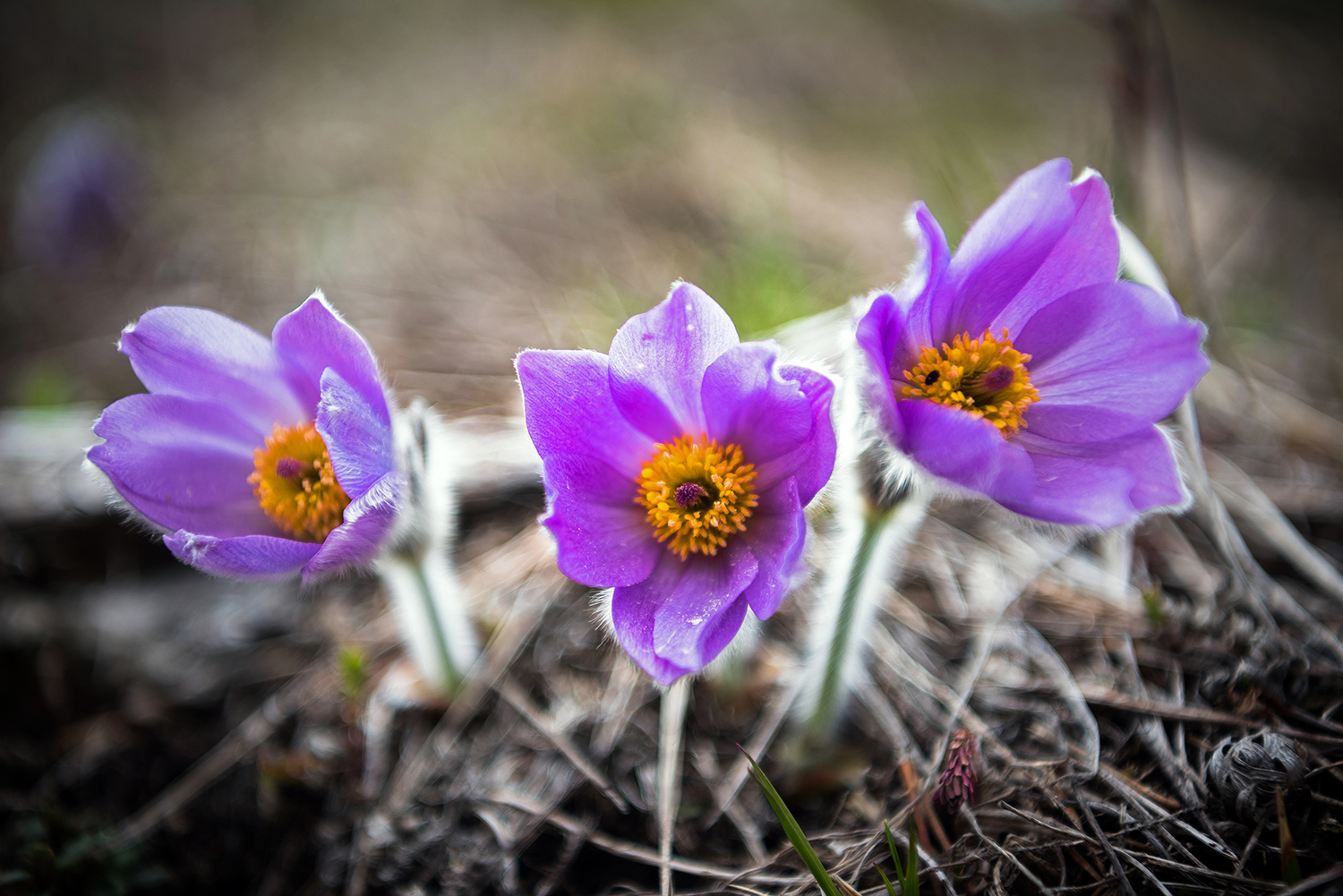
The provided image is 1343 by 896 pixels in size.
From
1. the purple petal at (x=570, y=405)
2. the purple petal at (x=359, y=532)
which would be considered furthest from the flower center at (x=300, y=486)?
the purple petal at (x=570, y=405)

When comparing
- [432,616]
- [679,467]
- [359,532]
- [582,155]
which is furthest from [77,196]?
A: [679,467]

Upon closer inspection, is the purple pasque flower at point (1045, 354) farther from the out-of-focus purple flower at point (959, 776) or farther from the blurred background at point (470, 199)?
the blurred background at point (470, 199)

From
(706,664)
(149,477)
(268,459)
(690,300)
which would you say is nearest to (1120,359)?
(690,300)

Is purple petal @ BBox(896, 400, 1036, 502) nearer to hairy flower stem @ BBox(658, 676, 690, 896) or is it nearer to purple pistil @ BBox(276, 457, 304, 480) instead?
hairy flower stem @ BBox(658, 676, 690, 896)

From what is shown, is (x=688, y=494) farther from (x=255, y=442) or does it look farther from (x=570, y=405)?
(x=255, y=442)

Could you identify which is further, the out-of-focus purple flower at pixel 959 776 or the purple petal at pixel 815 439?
the out-of-focus purple flower at pixel 959 776
